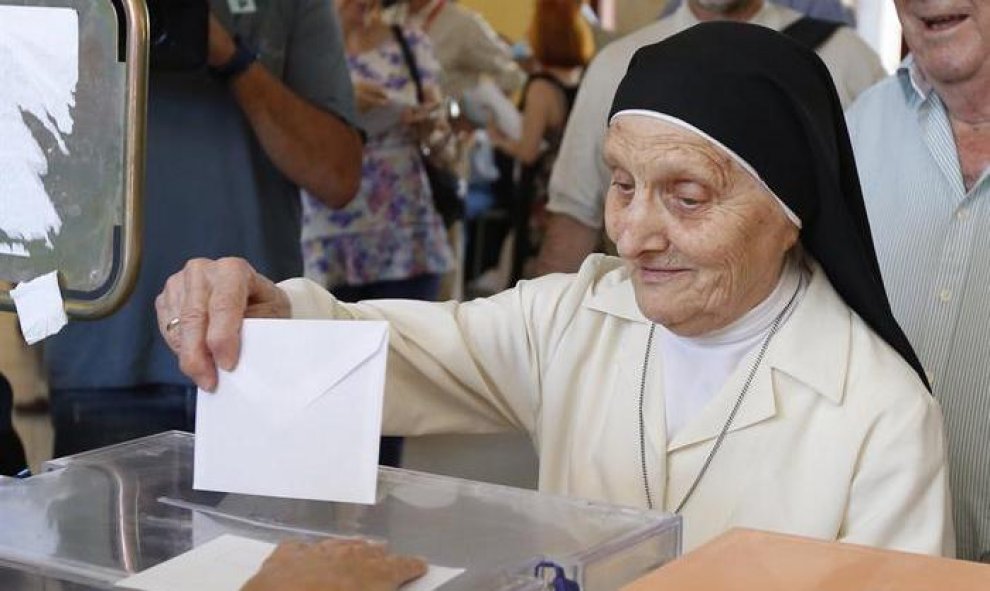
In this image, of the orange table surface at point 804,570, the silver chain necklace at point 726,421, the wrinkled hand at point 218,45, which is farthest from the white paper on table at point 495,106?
the orange table surface at point 804,570

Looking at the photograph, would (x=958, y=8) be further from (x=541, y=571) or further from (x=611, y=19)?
(x=611, y=19)

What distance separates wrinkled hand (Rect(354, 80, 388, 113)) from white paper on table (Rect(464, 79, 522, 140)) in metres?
1.97

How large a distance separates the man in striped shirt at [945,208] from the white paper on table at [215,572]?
4.92 ft

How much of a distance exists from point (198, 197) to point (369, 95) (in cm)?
151

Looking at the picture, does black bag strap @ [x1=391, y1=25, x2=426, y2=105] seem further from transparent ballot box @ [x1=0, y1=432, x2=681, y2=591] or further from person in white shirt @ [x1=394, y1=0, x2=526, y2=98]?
transparent ballot box @ [x1=0, y1=432, x2=681, y2=591]

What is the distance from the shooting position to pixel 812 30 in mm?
3781

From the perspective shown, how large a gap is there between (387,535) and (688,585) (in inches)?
15.6

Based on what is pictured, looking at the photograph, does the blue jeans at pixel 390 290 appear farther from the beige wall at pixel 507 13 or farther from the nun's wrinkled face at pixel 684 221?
the beige wall at pixel 507 13

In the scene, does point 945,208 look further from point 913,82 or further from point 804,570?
point 804,570

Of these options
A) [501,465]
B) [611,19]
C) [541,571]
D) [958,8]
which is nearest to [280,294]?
[541,571]

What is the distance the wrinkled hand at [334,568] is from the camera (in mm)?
1291

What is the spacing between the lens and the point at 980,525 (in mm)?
2535

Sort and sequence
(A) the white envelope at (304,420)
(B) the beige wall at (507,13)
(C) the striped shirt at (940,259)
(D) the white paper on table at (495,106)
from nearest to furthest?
(A) the white envelope at (304,420)
(C) the striped shirt at (940,259)
(D) the white paper on table at (495,106)
(B) the beige wall at (507,13)

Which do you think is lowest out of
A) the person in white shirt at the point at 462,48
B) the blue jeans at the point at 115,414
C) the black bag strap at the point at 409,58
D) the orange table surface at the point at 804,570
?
the blue jeans at the point at 115,414
